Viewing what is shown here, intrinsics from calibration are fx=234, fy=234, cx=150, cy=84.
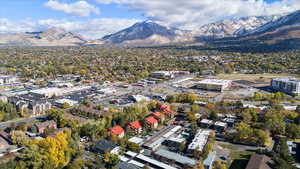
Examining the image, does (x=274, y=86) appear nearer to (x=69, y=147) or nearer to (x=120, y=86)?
(x=120, y=86)

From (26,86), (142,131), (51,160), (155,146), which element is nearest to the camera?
(51,160)

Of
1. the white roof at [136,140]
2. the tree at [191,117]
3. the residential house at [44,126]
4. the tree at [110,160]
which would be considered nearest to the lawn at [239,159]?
the tree at [191,117]

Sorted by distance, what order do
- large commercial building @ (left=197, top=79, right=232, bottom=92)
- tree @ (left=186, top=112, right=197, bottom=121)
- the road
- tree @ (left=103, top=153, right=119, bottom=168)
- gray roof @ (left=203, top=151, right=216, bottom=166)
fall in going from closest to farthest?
1. tree @ (left=103, top=153, right=119, bottom=168)
2. gray roof @ (left=203, top=151, right=216, bottom=166)
3. the road
4. tree @ (left=186, top=112, right=197, bottom=121)
5. large commercial building @ (left=197, top=79, right=232, bottom=92)

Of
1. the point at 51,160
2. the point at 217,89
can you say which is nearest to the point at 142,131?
the point at 51,160

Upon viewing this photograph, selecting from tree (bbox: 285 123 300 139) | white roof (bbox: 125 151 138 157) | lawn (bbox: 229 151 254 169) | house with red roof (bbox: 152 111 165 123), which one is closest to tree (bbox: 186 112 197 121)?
house with red roof (bbox: 152 111 165 123)

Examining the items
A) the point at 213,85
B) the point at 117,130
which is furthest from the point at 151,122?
the point at 213,85

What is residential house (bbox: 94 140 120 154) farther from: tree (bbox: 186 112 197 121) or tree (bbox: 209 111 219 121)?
tree (bbox: 209 111 219 121)

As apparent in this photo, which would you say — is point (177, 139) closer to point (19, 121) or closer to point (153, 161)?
point (153, 161)
